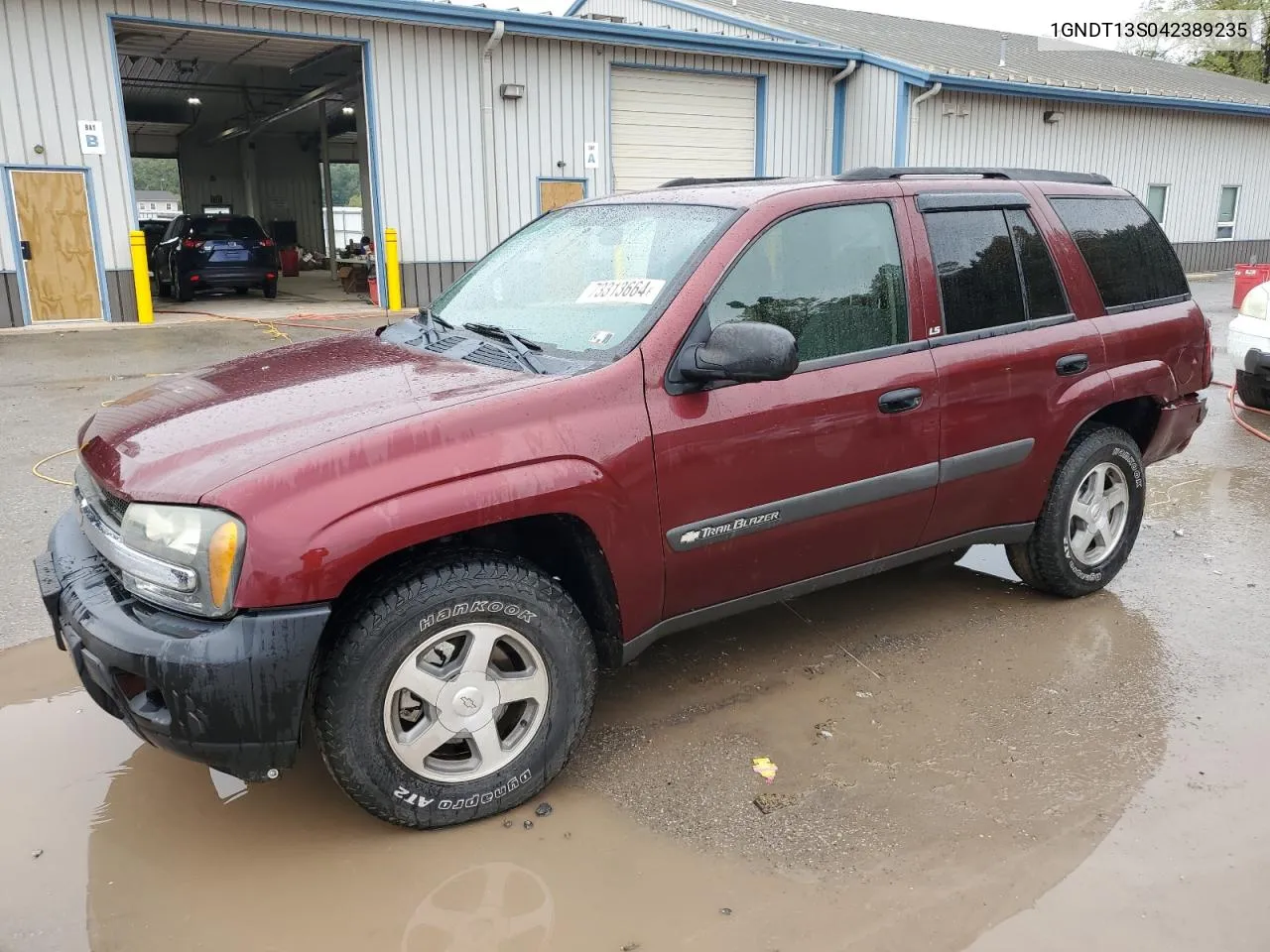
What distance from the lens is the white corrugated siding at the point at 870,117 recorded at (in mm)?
19109

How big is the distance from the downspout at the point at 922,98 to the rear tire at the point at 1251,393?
11.9 meters

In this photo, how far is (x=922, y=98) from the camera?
19078mm

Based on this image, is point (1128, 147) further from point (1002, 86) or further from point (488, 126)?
point (488, 126)

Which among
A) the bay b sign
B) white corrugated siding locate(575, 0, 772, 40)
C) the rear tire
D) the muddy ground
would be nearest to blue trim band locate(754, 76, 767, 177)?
white corrugated siding locate(575, 0, 772, 40)

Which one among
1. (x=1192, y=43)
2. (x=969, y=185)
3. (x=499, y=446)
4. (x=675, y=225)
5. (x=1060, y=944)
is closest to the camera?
(x=1060, y=944)

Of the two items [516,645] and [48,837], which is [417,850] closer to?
[516,645]

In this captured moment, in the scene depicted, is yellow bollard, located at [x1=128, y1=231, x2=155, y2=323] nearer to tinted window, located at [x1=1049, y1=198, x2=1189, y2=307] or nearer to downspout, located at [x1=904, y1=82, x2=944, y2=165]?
downspout, located at [x1=904, y1=82, x2=944, y2=165]

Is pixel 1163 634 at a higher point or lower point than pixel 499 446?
lower

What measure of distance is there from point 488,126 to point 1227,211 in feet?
64.7

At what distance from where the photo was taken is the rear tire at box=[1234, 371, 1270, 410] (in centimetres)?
855

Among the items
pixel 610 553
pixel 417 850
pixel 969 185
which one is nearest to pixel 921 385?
pixel 969 185

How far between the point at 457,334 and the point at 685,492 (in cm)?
111

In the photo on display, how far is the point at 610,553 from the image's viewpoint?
301 cm

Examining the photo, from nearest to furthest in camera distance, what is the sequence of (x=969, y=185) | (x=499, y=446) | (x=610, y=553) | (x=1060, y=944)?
(x=1060, y=944) < (x=499, y=446) < (x=610, y=553) < (x=969, y=185)
